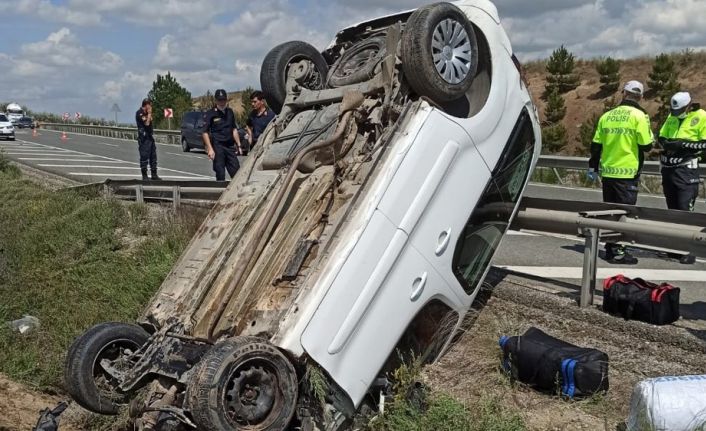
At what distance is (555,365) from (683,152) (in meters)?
4.01

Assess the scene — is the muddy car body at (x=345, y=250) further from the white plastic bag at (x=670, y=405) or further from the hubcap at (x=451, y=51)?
the white plastic bag at (x=670, y=405)

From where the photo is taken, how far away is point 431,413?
12.8ft

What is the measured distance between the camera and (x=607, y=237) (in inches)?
197

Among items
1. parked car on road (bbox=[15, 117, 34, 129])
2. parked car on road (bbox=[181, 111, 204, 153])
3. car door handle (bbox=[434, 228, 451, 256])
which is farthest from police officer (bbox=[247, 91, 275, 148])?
parked car on road (bbox=[15, 117, 34, 129])

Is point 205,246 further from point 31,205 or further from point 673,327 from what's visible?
point 31,205

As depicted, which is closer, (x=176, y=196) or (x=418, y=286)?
(x=418, y=286)

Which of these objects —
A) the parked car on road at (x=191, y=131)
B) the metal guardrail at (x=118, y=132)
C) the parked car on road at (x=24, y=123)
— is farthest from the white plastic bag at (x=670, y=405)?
the parked car on road at (x=24, y=123)

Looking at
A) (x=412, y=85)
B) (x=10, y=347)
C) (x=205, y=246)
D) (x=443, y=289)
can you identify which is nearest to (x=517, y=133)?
(x=412, y=85)

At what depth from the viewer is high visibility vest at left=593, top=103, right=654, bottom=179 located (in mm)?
6828

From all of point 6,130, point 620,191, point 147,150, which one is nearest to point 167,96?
point 6,130

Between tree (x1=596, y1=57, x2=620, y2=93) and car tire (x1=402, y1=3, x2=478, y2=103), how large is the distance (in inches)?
1494

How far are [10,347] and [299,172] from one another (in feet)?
12.4

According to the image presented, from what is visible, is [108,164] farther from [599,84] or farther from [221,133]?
[599,84]

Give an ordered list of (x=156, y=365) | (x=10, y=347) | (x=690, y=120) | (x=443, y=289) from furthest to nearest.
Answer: (x=690, y=120), (x=10, y=347), (x=443, y=289), (x=156, y=365)
